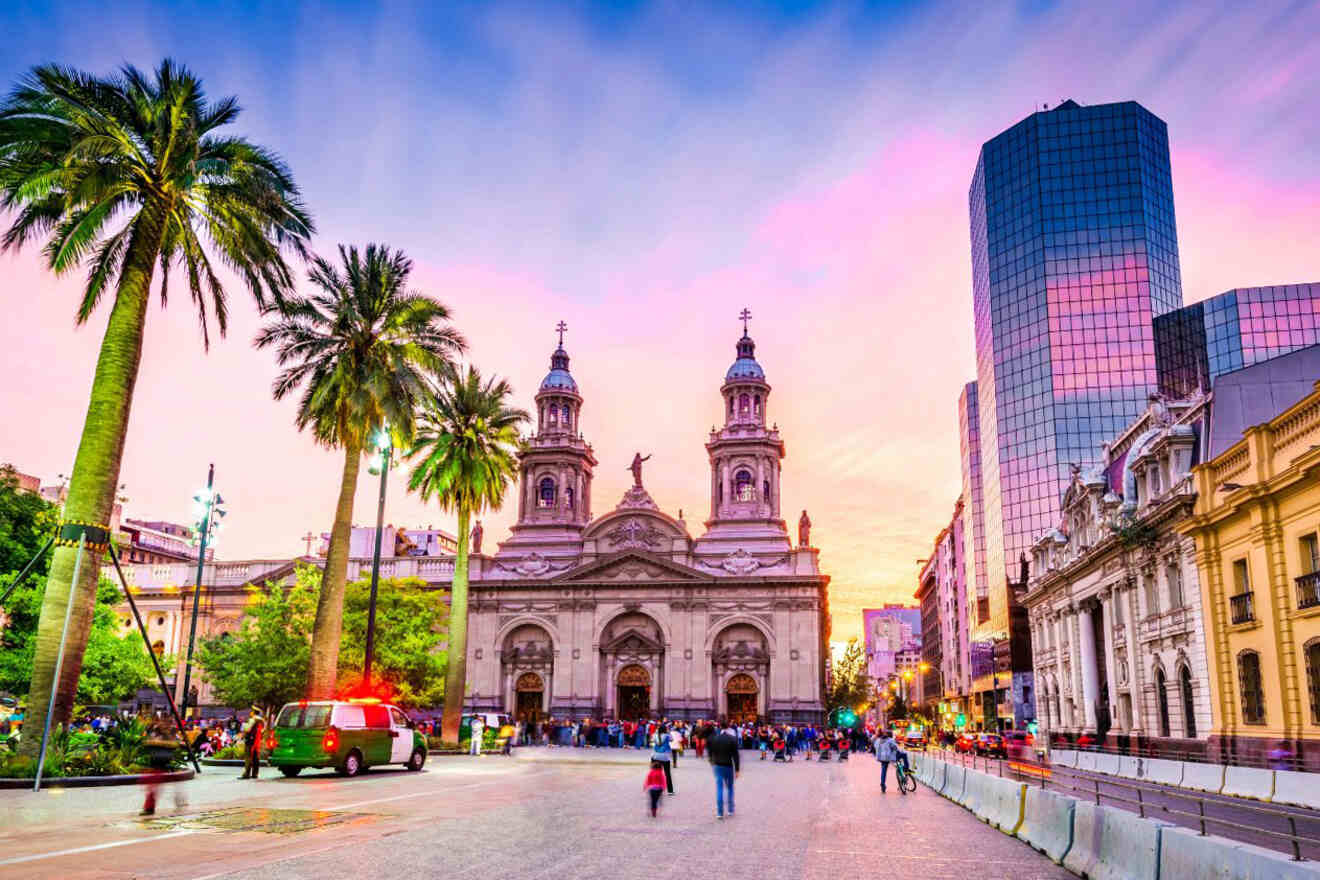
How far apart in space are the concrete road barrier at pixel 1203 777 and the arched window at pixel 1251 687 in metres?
4.01

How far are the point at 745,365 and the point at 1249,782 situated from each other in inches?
2297

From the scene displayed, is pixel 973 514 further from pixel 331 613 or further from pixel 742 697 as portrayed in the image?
pixel 331 613

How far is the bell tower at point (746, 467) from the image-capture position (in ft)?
244

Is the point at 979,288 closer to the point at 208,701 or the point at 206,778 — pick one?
the point at 208,701

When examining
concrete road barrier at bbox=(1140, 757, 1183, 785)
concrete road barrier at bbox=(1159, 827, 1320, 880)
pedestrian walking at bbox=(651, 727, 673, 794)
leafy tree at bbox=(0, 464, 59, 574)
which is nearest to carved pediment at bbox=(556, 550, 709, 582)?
leafy tree at bbox=(0, 464, 59, 574)

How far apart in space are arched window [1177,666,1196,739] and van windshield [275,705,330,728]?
26.8 meters

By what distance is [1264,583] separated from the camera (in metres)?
27.5

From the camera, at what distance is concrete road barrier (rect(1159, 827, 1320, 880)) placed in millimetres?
6242

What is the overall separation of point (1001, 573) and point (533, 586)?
47490mm

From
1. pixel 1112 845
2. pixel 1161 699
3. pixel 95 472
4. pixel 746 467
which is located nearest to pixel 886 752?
pixel 1112 845

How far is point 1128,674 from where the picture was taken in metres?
39.0

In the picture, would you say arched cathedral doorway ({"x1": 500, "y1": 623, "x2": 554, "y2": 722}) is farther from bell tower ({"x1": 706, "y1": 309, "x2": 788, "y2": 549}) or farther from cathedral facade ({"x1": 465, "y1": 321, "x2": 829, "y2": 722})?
bell tower ({"x1": 706, "y1": 309, "x2": 788, "y2": 549})

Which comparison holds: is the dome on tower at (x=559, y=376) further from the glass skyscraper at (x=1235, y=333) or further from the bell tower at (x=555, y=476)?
the glass skyscraper at (x=1235, y=333)

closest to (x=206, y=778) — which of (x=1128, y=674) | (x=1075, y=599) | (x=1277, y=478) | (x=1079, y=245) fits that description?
(x=1277, y=478)
